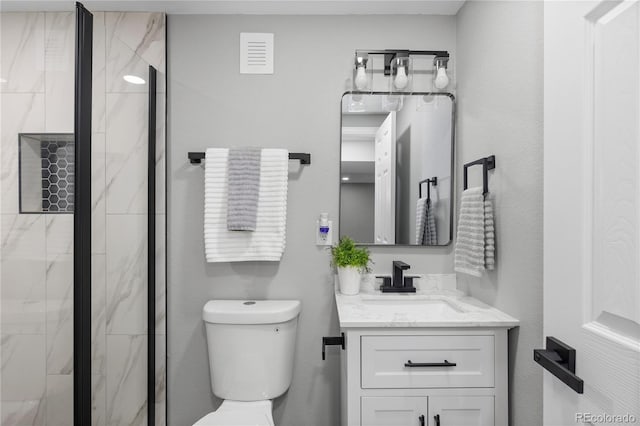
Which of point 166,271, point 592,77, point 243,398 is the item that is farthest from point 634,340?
point 166,271

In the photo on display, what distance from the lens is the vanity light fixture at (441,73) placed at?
1.76 meters

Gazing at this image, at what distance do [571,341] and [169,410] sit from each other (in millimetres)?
1846

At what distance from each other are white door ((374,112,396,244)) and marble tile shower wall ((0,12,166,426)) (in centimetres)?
112

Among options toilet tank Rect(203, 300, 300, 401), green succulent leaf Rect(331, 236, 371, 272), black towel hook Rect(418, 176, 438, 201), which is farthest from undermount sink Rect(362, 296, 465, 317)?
black towel hook Rect(418, 176, 438, 201)

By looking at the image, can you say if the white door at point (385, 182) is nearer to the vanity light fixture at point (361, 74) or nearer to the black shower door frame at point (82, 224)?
the vanity light fixture at point (361, 74)

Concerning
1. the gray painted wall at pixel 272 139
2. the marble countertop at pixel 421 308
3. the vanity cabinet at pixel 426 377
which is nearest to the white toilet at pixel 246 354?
the gray painted wall at pixel 272 139

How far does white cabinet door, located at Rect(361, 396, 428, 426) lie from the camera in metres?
1.29

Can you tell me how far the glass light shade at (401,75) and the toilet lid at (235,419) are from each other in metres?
1.58

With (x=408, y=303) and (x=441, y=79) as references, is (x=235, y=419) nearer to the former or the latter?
(x=408, y=303)

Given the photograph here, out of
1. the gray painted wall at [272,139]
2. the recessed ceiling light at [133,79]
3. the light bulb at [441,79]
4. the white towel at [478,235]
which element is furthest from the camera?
the gray painted wall at [272,139]

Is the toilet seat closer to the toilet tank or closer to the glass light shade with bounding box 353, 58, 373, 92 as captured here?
the toilet tank

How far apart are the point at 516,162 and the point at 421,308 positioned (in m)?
0.76

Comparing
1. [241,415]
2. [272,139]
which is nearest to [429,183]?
[272,139]

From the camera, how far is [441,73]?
1.77m
